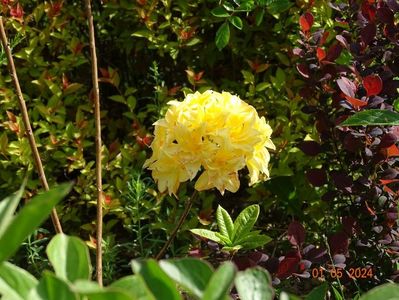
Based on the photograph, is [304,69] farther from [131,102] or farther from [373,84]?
[131,102]

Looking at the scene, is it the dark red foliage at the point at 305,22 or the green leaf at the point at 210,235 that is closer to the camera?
the green leaf at the point at 210,235

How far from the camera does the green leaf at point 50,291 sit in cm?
72

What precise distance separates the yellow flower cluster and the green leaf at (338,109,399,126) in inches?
9.7

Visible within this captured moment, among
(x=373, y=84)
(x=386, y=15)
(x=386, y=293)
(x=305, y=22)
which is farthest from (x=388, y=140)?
(x=386, y=293)

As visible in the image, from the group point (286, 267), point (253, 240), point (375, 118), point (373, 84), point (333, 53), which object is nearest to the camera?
point (375, 118)

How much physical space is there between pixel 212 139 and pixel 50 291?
3.58 ft

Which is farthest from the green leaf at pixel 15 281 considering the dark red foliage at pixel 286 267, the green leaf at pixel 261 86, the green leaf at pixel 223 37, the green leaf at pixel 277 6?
the green leaf at pixel 261 86

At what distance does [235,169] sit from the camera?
5.95 ft

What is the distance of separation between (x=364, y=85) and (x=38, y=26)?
1.69m

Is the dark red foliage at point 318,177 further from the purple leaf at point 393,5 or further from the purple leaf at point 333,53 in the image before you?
the purple leaf at point 393,5

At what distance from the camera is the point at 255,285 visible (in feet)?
2.53

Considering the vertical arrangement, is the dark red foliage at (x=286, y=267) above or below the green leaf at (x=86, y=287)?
below

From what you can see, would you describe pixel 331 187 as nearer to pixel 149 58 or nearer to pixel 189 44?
pixel 189 44

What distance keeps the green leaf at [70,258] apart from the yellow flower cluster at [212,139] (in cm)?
97
